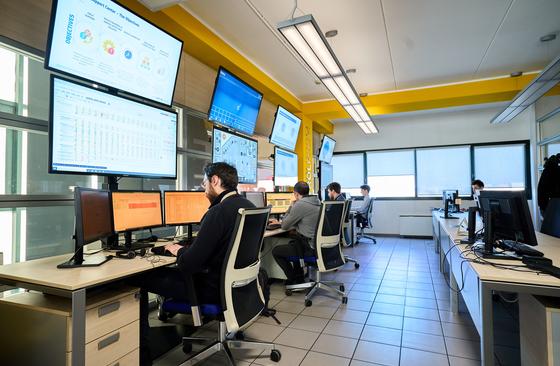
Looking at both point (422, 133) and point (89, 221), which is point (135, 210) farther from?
point (422, 133)

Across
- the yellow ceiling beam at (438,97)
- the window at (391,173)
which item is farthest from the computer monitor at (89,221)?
the window at (391,173)

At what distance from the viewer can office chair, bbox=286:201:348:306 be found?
9.72ft

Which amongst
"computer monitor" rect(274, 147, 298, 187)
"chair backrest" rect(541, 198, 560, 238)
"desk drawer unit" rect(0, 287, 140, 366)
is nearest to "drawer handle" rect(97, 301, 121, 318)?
"desk drawer unit" rect(0, 287, 140, 366)

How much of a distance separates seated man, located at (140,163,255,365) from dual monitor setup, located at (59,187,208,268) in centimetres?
35

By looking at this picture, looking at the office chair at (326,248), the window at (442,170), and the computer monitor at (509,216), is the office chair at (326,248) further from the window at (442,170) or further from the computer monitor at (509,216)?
the window at (442,170)

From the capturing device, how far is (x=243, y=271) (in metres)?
1.75

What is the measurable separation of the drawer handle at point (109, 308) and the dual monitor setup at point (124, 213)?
25 cm

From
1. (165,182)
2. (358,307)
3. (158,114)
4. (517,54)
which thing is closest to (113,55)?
(158,114)

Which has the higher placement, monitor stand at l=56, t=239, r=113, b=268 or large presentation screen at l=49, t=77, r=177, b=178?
large presentation screen at l=49, t=77, r=177, b=178

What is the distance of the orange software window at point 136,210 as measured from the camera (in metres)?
1.98

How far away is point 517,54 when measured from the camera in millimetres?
4082

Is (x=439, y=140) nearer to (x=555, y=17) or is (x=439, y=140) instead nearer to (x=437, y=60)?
(x=437, y=60)

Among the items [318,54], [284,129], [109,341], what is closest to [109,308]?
[109,341]

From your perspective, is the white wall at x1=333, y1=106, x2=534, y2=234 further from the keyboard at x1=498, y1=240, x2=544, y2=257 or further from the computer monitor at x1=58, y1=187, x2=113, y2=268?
the computer monitor at x1=58, y1=187, x2=113, y2=268
